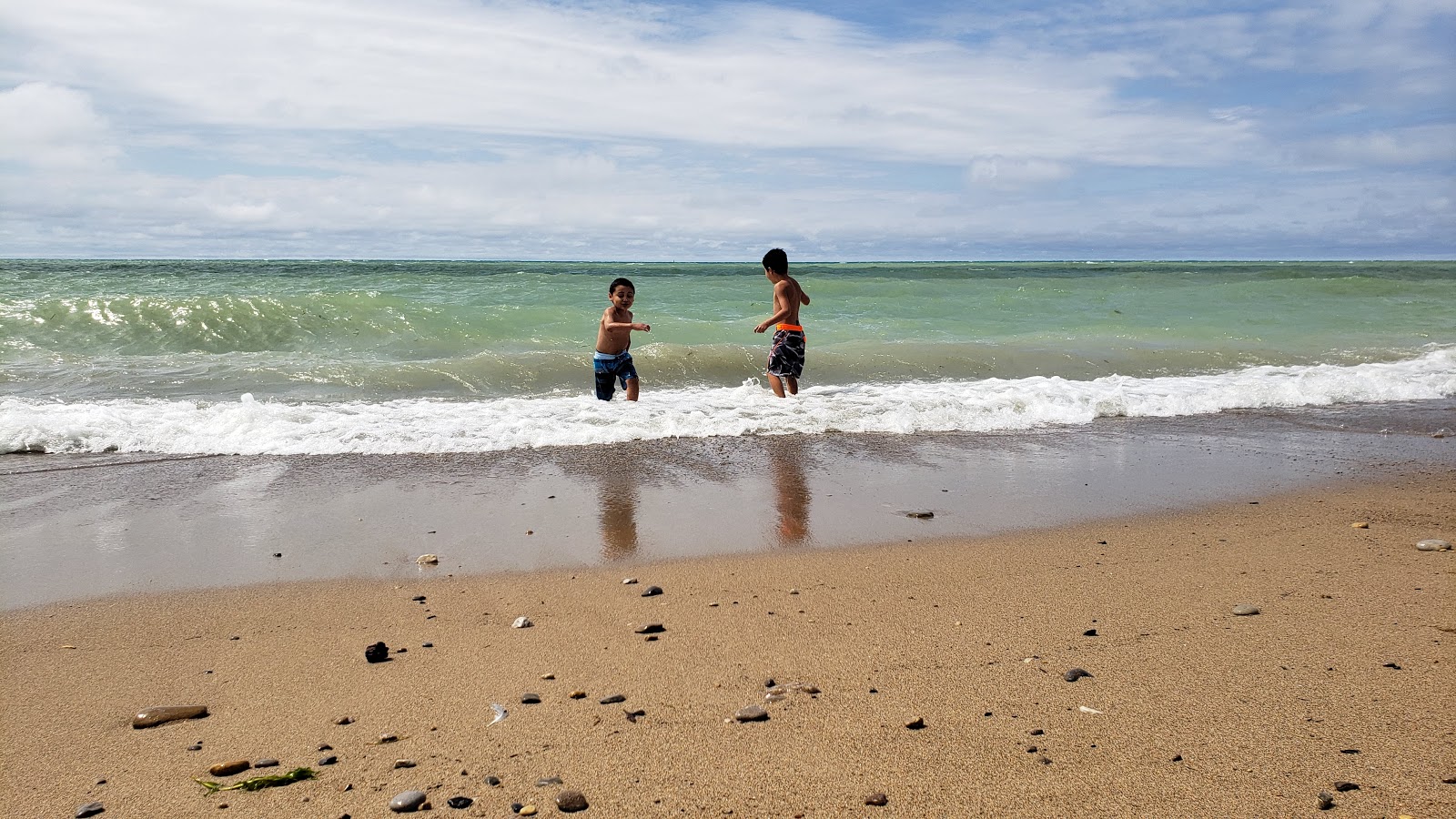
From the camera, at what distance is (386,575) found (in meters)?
4.24

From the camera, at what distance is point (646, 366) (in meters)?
12.2

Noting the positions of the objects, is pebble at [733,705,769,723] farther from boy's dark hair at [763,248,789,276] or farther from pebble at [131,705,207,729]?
boy's dark hair at [763,248,789,276]

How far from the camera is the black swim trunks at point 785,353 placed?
31.3 ft

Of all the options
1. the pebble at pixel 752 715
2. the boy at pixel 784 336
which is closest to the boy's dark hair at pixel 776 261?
the boy at pixel 784 336

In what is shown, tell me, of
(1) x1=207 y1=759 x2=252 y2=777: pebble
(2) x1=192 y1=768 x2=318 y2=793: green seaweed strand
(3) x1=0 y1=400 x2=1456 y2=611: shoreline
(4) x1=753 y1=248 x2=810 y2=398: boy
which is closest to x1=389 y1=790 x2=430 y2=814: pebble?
(2) x1=192 y1=768 x2=318 y2=793: green seaweed strand

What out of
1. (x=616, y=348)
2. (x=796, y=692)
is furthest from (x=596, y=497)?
(x=616, y=348)

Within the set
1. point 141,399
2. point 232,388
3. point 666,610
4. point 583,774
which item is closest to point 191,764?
point 583,774

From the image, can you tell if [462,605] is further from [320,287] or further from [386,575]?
[320,287]

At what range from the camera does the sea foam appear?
7156mm

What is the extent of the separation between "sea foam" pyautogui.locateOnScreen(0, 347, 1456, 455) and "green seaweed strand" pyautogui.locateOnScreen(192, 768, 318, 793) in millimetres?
4712

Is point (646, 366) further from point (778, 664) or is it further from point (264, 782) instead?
point (264, 782)

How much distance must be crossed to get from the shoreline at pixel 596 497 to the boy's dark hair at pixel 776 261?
2610 mm

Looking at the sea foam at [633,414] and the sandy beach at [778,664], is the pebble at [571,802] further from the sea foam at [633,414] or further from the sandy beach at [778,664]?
the sea foam at [633,414]

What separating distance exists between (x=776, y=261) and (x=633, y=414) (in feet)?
8.25
